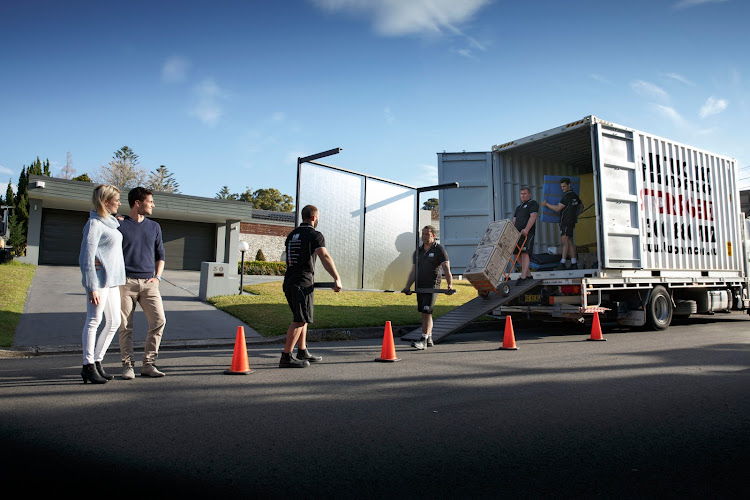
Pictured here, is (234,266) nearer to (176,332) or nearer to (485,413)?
(176,332)

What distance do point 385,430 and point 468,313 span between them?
567cm

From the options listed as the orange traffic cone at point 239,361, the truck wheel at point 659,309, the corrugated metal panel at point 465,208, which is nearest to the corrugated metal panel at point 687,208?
the truck wheel at point 659,309

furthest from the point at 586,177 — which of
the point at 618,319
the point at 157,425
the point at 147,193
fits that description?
the point at 157,425

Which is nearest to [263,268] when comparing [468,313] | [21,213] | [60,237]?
[60,237]

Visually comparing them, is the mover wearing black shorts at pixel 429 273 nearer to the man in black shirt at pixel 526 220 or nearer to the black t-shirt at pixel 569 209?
Answer: the man in black shirt at pixel 526 220

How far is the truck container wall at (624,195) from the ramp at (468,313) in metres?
1.35

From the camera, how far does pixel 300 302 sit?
580 centimetres

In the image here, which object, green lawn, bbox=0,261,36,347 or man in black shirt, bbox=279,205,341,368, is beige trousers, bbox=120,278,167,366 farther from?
green lawn, bbox=0,261,36,347

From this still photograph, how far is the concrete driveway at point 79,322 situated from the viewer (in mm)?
7566

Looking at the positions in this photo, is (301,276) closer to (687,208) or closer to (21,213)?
(687,208)

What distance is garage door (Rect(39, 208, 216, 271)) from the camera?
22750 mm

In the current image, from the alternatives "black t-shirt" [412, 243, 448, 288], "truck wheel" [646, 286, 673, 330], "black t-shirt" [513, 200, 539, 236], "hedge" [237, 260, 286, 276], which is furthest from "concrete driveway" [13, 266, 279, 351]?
"hedge" [237, 260, 286, 276]

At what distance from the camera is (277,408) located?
4.08 meters

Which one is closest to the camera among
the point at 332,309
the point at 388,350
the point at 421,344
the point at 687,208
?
the point at 388,350
